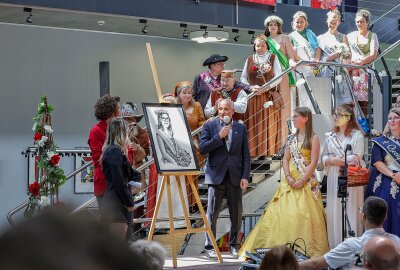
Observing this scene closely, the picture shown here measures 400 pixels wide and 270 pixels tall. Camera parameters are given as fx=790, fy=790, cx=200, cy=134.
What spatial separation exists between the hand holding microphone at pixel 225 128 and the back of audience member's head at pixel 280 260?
5001mm

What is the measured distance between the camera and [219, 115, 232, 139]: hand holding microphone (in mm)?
8016

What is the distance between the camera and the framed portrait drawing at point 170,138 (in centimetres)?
777

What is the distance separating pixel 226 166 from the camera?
8.09 meters

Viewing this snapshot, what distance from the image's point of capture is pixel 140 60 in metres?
14.8

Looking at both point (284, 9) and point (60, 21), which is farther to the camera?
point (284, 9)

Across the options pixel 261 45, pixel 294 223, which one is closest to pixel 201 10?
pixel 261 45

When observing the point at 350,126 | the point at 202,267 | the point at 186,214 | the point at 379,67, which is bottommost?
the point at 202,267

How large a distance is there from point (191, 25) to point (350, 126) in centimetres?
550

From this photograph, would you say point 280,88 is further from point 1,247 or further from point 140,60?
point 1,247

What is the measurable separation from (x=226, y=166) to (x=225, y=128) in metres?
0.40

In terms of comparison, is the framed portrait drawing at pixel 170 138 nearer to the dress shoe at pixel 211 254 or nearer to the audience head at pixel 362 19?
the dress shoe at pixel 211 254

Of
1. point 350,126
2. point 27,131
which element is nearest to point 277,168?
point 350,126

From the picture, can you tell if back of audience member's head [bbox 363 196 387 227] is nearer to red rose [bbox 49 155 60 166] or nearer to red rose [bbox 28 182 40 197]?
red rose [bbox 49 155 60 166]

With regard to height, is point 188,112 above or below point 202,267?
above
